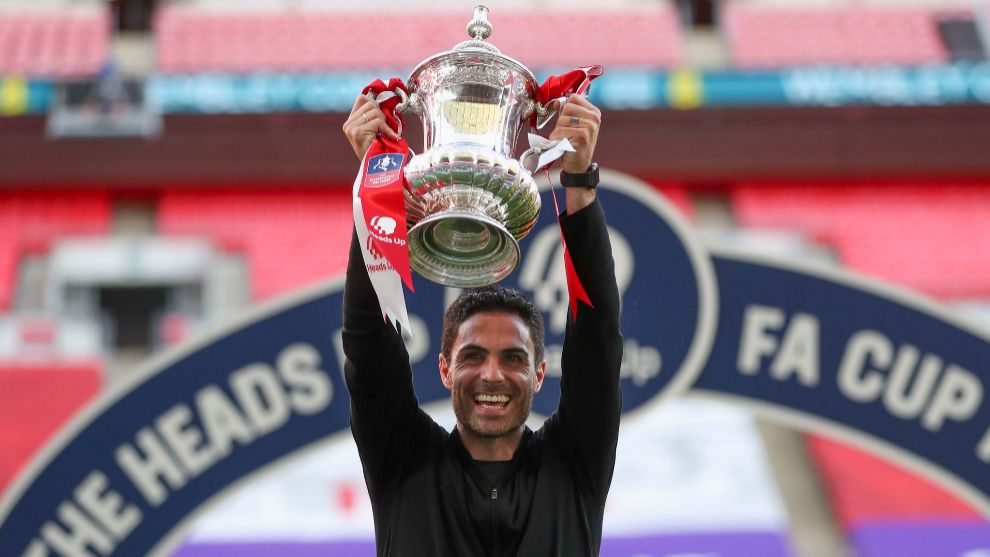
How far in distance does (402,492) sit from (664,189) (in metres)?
5.19

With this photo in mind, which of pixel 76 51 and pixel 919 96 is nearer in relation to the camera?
pixel 919 96

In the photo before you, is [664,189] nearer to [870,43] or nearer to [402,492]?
[870,43]

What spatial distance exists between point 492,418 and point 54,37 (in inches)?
264

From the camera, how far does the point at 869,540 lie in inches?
192

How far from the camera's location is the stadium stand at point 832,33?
7207mm

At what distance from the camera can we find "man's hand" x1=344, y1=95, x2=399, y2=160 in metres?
→ 1.52

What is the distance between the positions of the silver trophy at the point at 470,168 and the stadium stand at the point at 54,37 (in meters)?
5.59

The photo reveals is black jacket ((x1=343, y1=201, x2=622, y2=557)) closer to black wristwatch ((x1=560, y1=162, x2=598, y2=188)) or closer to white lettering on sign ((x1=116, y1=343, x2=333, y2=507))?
black wristwatch ((x1=560, y1=162, x2=598, y2=188))

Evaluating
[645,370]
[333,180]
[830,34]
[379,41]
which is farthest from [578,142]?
[830,34]

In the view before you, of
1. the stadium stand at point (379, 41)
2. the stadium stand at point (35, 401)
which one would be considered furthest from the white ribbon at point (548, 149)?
the stadium stand at point (379, 41)

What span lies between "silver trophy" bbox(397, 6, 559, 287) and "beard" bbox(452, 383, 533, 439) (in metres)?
0.16

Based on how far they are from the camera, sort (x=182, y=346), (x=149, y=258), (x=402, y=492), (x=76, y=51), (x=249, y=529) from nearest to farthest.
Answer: (x=402, y=492) < (x=182, y=346) < (x=249, y=529) < (x=149, y=258) < (x=76, y=51)

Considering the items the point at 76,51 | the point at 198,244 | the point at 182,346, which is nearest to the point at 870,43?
the point at 198,244

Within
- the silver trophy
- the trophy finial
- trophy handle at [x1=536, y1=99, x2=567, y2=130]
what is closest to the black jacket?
the silver trophy
